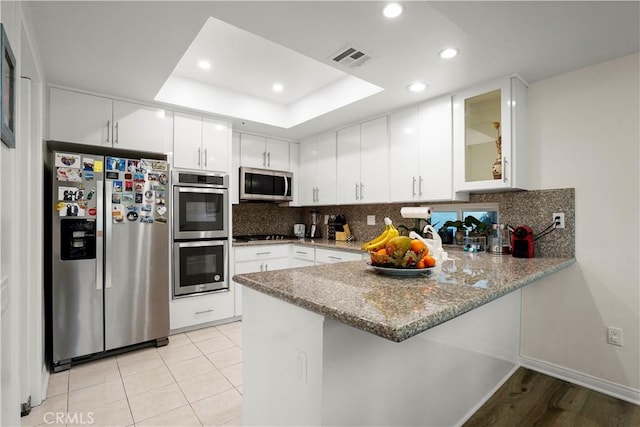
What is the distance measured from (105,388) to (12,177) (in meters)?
1.53

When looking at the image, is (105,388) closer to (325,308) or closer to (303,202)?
(325,308)

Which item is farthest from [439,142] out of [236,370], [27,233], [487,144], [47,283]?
[47,283]

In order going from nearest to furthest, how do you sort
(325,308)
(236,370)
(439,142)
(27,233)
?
1. (325,308)
2. (27,233)
3. (236,370)
4. (439,142)

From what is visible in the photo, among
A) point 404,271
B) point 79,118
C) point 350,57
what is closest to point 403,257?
point 404,271

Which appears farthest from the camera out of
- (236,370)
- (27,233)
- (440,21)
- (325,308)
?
(236,370)

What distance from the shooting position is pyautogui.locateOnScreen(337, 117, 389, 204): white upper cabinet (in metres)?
3.23

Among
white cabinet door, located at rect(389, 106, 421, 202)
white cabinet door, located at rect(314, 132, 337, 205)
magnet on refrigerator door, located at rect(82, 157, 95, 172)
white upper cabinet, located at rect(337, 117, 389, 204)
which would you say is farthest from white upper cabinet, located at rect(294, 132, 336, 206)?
magnet on refrigerator door, located at rect(82, 157, 95, 172)

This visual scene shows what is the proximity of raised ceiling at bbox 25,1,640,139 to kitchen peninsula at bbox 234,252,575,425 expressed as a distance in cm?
131

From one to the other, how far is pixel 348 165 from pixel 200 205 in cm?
164

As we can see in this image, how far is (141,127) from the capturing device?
9.39 ft

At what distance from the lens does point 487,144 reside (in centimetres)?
251

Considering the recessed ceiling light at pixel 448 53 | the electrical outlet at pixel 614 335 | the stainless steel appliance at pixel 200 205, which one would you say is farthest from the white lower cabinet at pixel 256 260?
the electrical outlet at pixel 614 335

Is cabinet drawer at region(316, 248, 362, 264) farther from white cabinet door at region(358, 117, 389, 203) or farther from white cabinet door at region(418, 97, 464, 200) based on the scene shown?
white cabinet door at region(418, 97, 464, 200)

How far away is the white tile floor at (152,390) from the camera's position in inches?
71.7
